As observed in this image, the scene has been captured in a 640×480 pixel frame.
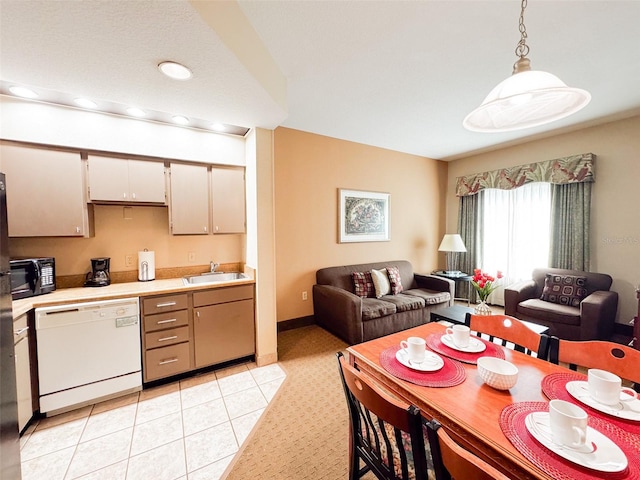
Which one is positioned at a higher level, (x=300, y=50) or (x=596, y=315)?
(x=300, y=50)

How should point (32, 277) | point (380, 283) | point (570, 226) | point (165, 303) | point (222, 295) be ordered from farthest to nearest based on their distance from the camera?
point (380, 283)
point (570, 226)
point (222, 295)
point (165, 303)
point (32, 277)

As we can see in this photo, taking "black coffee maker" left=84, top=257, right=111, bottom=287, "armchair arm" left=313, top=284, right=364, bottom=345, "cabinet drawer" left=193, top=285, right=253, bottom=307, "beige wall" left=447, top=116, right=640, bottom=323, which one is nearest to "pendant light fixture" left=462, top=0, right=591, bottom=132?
"armchair arm" left=313, top=284, right=364, bottom=345

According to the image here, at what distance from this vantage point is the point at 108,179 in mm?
2270

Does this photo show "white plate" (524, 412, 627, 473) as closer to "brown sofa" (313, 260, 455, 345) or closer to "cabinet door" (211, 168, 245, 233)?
"brown sofa" (313, 260, 455, 345)

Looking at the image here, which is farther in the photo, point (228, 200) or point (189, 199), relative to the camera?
point (228, 200)

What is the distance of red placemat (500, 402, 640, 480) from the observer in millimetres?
674

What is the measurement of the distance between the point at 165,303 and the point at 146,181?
3.86 feet

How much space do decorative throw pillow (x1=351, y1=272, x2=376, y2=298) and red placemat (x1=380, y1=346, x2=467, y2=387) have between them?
2276 millimetres

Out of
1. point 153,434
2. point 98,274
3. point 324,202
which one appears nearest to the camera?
point 153,434

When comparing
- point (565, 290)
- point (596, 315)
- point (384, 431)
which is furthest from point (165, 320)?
point (565, 290)

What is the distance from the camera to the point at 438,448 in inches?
28.9

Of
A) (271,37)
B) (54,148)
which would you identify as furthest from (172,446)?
(271,37)

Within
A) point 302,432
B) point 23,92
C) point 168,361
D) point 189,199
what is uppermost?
point 23,92

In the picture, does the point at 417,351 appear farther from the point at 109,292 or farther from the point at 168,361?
the point at 109,292
